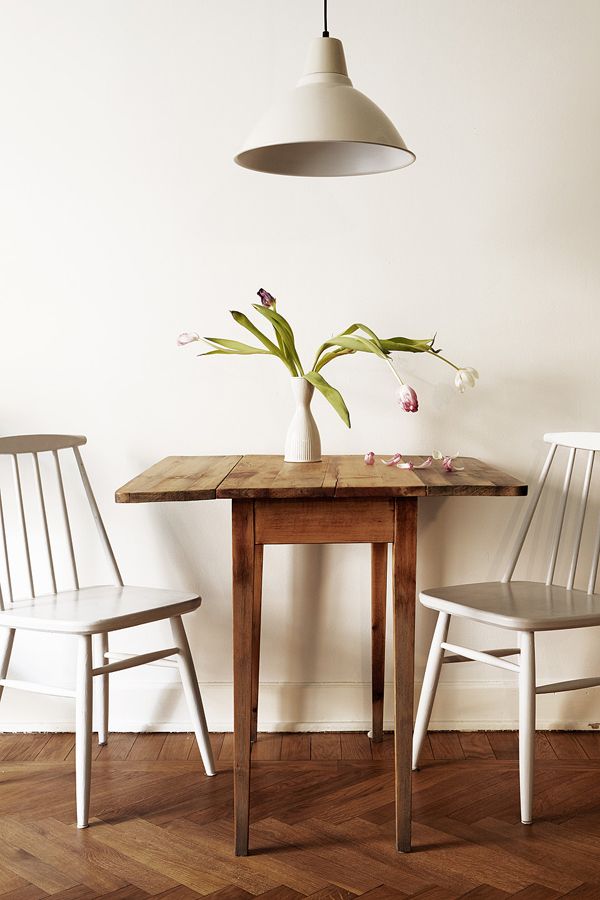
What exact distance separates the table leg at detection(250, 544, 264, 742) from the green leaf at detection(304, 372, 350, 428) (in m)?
0.53

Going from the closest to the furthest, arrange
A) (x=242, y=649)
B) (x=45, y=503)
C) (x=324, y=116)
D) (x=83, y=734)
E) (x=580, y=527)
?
(x=324, y=116), (x=242, y=649), (x=83, y=734), (x=580, y=527), (x=45, y=503)

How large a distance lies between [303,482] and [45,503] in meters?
1.05

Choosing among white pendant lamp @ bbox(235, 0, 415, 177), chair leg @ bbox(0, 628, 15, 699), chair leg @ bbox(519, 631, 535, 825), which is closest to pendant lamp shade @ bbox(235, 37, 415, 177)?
white pendant lamp @ bbox(235, 0, 415, 177)

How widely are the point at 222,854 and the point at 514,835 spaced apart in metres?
0.64

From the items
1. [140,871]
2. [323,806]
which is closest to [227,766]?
[323,806]

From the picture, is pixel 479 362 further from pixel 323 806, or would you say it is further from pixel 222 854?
pixel 222 854

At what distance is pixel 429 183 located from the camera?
257 cm

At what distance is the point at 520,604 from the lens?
85.8 inches

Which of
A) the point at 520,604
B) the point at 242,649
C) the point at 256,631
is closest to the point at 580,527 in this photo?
the point at 520,604

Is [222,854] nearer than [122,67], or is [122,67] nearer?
[222,854]

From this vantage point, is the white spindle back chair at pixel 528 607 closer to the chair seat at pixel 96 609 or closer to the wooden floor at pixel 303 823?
the wooden floor at pixel 303 823

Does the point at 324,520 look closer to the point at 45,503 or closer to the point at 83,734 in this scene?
the point at 83,734

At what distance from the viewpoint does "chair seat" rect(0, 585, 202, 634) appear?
2.06 m

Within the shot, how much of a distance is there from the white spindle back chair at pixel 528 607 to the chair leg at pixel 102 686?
0.86 m
